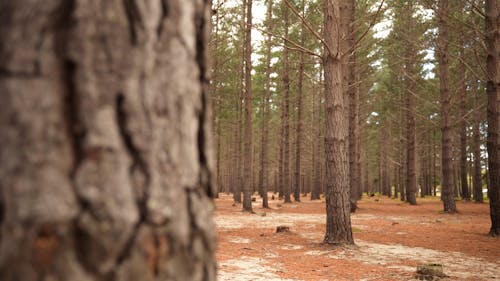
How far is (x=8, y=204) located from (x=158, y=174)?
271mm

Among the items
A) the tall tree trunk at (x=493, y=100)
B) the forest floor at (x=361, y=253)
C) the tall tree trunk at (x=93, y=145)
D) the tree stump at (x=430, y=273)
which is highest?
the tall tree trunk at (x=493, y=100)

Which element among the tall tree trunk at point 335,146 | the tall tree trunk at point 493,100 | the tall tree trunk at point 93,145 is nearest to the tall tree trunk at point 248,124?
the tall tree trunk at point 335,146

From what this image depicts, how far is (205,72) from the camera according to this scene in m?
0.92

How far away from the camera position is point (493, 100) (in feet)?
30.1

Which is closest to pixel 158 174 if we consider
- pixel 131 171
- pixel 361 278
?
pixel 131 171

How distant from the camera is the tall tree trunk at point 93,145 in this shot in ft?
2.20

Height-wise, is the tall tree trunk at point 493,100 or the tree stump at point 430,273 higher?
the tall tree trunk at point 493,100

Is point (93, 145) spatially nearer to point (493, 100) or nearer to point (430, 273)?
point (430, 273)

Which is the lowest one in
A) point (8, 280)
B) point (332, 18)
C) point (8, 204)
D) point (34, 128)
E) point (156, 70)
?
point (8, 280)

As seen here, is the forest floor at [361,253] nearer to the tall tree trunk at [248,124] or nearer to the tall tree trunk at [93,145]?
the tall tree trunk at [248,124]

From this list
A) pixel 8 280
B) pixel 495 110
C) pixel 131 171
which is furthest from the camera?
pixel 495 110

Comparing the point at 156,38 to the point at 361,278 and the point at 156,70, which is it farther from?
the point at 361,278

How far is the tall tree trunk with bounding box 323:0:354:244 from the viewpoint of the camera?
7492mm

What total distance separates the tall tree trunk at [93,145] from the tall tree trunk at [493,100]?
404 inches
